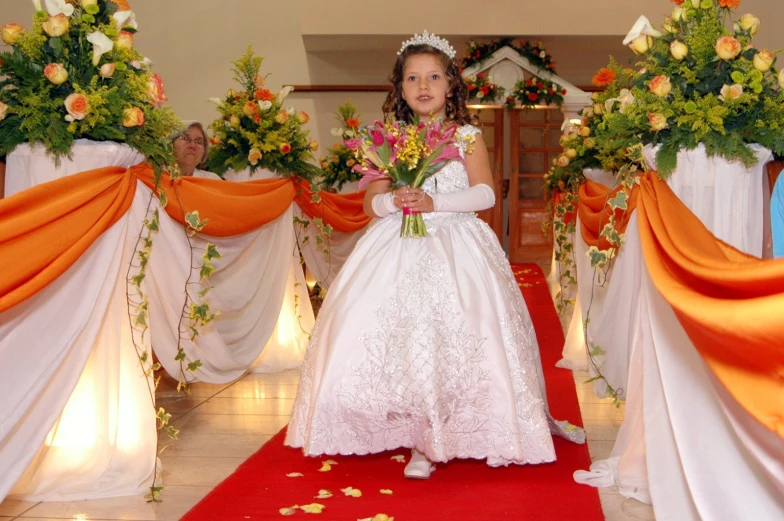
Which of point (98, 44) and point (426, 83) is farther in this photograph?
point (426, 83)

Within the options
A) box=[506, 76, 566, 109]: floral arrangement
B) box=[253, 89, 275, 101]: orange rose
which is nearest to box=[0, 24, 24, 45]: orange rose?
box=[253, 89, 275, 101]: orange rose

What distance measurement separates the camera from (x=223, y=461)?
4.02 metres

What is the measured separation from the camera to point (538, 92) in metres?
12.9

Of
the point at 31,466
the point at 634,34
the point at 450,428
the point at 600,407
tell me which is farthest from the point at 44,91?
the point at 600,407

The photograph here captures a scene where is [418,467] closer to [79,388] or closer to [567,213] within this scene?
[79,388]

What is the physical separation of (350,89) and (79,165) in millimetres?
9972

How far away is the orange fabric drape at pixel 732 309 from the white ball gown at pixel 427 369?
102 centimetres

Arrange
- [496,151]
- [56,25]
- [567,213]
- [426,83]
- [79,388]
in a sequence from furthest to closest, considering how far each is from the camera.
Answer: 1. [496,151]
2. [567,213]
3. [426,83]
4. [79,388]
5. [56,25]

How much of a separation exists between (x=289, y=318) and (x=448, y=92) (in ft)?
9.52

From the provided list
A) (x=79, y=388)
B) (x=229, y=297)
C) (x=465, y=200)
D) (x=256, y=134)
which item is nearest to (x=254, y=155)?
(x=256, y=134)

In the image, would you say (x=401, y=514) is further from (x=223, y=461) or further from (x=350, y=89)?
(x=350, y=89)

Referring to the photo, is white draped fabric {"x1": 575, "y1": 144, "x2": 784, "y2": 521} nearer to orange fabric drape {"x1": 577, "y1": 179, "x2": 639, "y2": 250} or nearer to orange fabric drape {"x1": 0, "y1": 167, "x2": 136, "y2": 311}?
orange fabric drape {"x1": 577, "y1": 179, "x2": 639, "y2": 250}

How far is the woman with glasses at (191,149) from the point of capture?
20.4ft

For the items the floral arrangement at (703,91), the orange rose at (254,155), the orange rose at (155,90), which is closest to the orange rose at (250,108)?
the orange rose at (254,155)
